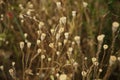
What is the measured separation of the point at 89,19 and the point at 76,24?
128mm

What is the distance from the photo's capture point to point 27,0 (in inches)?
75.6

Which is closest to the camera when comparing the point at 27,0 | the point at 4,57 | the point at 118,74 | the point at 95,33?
the point at 118,74

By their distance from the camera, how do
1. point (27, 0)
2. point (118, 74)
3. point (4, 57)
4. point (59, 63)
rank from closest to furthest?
1. point (59, 63)
2. point (118, 74)
3. point (4, 57)
4. point (27, 0)

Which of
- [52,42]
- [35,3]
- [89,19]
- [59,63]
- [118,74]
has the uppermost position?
[35,3]

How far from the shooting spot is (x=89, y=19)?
5.92ft

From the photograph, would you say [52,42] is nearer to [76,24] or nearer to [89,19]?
[76,24]

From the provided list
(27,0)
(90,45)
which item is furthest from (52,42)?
(27,0)

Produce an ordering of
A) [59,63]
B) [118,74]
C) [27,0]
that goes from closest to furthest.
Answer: [59,63] < [118,74] < [27,0]

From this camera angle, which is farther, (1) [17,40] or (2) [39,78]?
(1) [17,40]

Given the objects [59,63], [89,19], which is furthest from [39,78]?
[89,19]

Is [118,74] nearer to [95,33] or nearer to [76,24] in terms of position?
[95,33]

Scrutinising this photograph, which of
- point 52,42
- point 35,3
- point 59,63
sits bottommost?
point 59,63

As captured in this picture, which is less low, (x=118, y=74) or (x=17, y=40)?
(x=17, y=40)

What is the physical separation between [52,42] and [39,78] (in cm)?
22
